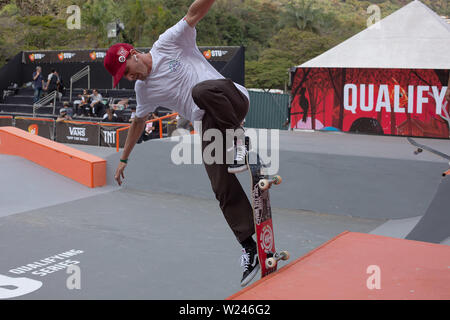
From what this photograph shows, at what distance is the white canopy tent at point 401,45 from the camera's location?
12.5 meters

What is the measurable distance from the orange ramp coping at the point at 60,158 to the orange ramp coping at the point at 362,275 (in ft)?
21.4

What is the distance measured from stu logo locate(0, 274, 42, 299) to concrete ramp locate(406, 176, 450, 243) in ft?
12.0

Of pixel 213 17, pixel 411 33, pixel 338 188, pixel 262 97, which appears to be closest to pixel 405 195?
pixel 338 188

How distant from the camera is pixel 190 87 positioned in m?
3.25

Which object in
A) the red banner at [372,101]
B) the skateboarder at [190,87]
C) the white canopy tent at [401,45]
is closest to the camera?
the skateboarder at [190,87]

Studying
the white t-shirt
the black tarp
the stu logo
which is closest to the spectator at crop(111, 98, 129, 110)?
the black tarp

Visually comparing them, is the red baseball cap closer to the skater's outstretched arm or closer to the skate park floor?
the skater's outstretched arm

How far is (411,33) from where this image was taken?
1327cm

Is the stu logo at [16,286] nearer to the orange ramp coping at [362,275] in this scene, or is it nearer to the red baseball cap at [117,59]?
the red baseball cap at [117,59]

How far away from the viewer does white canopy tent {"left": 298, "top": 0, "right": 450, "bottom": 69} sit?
12492 mm

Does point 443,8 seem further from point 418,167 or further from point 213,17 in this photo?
point 418,167

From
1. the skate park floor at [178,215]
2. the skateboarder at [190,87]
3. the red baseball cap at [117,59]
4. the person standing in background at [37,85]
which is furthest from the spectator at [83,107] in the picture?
the red baseball cap at [117,59]

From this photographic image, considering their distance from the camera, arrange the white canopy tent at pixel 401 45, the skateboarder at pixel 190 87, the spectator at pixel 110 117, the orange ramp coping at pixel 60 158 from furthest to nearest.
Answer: the spectator at pixel 110 117 → the white canopy tent at pixel 401 45 → the orange ramp coping at pixel 60 158 → the skateboarder at pixel 190 87
